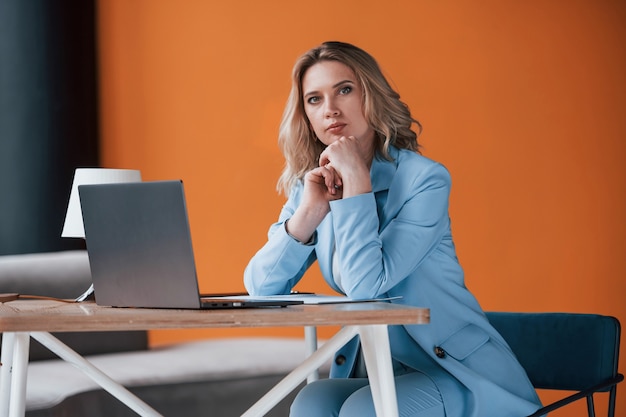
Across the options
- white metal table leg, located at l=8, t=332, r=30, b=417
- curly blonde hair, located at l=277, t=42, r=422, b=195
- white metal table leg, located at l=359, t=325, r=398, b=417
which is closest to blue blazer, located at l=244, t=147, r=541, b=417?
curly blonde hair, located at l=277, t=42, r=422, b=195

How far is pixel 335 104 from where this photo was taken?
2.42 metres

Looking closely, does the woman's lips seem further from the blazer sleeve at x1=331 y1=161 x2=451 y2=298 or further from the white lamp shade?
the white lamp shade

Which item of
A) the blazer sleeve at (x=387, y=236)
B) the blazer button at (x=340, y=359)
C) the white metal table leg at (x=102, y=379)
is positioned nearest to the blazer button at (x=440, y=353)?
the blazer sleeve at (x=387, y=236)

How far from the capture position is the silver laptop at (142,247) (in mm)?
1608

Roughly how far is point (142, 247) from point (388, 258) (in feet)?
1.97

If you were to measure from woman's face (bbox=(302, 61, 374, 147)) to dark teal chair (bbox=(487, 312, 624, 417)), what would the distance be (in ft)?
2.07

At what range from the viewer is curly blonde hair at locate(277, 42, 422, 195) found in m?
2.38

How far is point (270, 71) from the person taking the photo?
5.18 m

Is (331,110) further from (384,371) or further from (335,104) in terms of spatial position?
(384,371)

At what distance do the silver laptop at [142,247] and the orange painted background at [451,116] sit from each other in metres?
3.33

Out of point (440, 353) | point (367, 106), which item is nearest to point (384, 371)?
point (440, 353)

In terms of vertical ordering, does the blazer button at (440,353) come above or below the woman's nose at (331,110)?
below

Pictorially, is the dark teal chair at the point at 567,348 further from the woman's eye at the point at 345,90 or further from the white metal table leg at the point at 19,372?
the white metal table leg at the point at 19,372

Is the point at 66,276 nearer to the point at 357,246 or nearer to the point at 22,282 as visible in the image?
the point at 22,282
